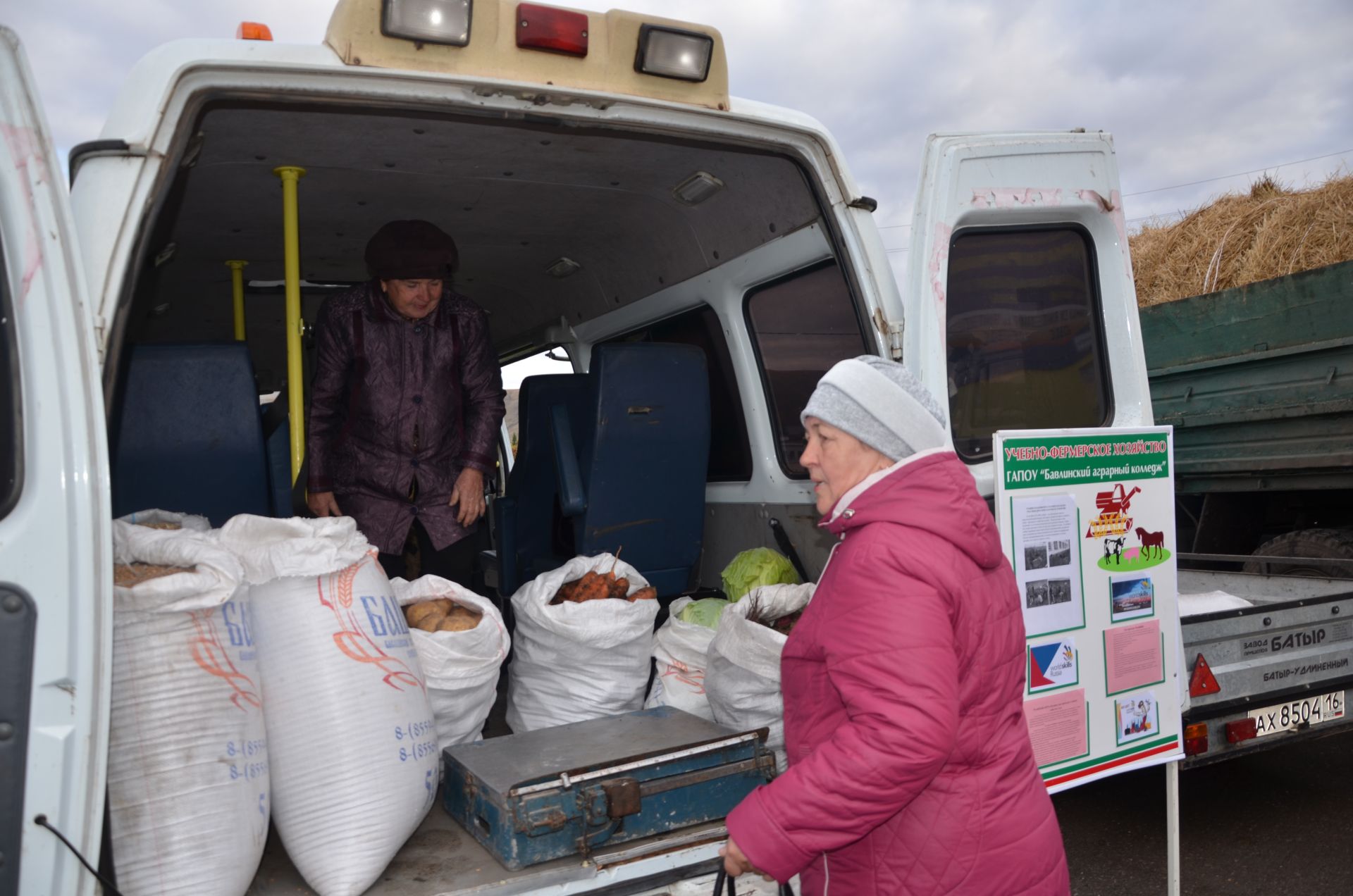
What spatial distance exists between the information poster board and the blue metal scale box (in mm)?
784

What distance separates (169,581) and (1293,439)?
6.24 metres

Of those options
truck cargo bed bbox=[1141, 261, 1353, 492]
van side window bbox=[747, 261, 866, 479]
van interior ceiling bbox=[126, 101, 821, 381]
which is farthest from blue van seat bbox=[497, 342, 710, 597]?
truck cargo bed bbox=[1141, 261, 1353, 492]

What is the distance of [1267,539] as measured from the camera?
253 inches

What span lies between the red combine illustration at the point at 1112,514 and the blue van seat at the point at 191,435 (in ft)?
7.80

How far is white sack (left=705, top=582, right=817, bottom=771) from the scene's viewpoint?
99.7 inches

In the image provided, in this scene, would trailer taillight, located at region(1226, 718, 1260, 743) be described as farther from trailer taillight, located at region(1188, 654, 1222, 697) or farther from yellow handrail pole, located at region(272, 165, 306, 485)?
yellow handrail pole, located at region(272, 165, 306, 485)

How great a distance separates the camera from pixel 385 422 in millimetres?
3316

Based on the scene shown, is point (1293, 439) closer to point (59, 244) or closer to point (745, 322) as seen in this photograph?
point (745, 322)

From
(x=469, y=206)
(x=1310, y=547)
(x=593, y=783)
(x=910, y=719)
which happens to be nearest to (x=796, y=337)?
(x=469, y=206)

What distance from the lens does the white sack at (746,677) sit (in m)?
2.53

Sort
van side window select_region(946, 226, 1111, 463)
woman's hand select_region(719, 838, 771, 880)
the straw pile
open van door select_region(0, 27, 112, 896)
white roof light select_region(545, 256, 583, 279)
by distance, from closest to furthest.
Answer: open van door select_region(0, 27, 112, 896)
woman's hand select_region(719, 838, 771, 880)
van side window select_region(946, 226, 1111, 463)
white roof light select_region(545, 256, 583, 279)
the straw pile

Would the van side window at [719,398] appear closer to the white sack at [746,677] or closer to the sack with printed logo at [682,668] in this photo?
the sack with printed logo at [682,668]

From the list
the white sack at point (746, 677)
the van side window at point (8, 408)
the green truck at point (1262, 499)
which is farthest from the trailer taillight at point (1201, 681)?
the van side window at point (8, 408)

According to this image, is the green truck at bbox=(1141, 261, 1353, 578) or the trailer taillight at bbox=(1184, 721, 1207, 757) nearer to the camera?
the trailer taillight at bbox=(1184, 721, 1207, 757)
